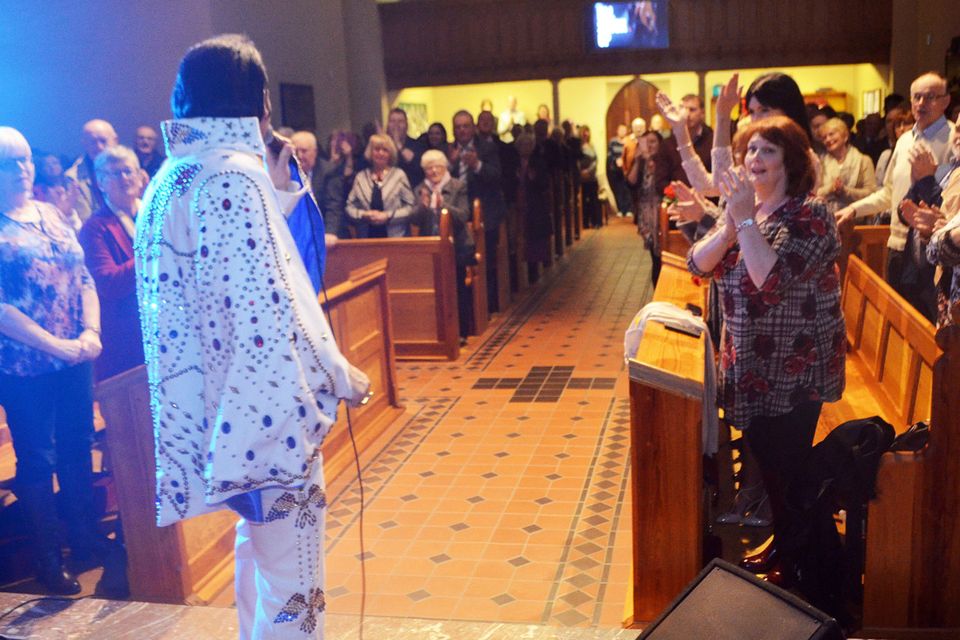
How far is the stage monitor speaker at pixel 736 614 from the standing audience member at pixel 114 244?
258 centimetres

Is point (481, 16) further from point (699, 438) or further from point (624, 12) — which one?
point (699, 438)

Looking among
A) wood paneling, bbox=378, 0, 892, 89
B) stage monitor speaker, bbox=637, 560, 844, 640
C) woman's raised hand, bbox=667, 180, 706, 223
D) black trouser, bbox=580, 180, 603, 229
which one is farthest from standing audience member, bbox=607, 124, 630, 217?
stage monitor speaker, bbox=637, 560, 844, 640

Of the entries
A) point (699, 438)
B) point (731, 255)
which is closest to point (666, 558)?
point (699, 438)

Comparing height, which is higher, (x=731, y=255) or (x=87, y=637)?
(x=731, y=255)

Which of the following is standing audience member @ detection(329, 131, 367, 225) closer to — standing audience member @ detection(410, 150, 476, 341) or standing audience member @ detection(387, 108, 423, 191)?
standing audience member @ detection(387, 108, 423, 191)

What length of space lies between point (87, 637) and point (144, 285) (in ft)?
4.79

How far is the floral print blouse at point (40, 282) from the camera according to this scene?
3.44m

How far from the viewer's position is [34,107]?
734 cm

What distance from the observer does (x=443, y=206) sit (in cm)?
698

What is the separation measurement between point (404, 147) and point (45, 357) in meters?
5.46

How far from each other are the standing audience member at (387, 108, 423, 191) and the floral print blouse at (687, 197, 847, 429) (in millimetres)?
5128

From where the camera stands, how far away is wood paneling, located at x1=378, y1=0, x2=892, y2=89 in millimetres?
12281

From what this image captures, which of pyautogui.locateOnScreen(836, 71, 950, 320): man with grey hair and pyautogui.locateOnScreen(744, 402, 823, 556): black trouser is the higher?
pyautogui.locateOnScreen(836, 71, 950, 320): man with grey hair

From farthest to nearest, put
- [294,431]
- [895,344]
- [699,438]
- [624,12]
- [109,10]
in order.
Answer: [624,12]
[109,10]
[895,344]
[699,438]
[294,431]
